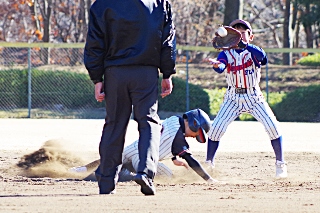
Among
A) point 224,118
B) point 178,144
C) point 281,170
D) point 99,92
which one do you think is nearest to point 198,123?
point 178,144

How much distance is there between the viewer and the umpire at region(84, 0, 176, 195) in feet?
21.1

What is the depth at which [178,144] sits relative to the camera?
7797 millimetres

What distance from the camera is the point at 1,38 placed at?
1463 inches

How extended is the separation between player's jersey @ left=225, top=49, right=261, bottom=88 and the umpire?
1.97 meters

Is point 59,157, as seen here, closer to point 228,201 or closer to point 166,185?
point 166,185

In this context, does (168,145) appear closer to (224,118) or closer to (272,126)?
(224,118)

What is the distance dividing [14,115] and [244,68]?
13260 millimetres

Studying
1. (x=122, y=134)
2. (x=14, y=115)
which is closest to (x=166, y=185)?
(x=122, y=134)

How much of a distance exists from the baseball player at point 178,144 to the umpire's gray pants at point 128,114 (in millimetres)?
1216

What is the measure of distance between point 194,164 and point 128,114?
4.74 ft

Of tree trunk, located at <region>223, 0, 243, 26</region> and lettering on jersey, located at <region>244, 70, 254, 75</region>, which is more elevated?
tree trunk, located at <region>223, 0, 243, 26</region>

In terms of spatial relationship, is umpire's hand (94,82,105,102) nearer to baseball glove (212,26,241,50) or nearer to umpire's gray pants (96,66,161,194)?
umpire's gray pants (96,66,161,194)

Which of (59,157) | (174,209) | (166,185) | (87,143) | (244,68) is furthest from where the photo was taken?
(87,143)

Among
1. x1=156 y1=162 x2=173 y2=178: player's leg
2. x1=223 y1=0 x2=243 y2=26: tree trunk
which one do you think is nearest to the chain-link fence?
x1=223 y1=0 x2=243 y2=26: tree trunk
